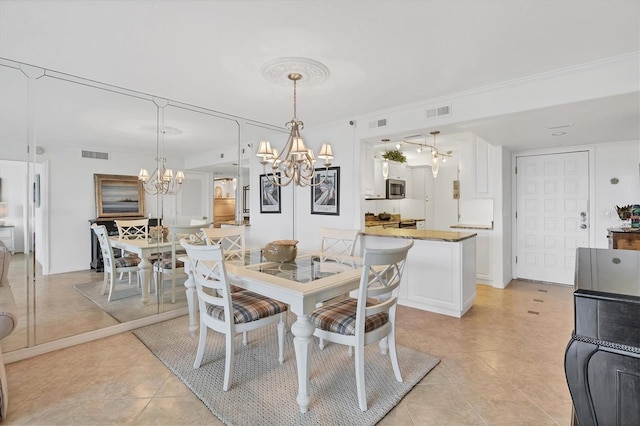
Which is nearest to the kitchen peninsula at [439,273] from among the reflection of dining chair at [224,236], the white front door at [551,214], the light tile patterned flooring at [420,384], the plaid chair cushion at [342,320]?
the light tile patterned flooring at [420,384]

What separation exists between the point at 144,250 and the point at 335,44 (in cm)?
292

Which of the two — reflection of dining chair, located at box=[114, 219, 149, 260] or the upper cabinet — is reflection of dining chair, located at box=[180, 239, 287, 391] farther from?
the upper cabinet

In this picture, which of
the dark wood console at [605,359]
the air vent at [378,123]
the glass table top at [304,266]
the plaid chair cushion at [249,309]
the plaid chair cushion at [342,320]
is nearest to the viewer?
the dark wood console at [605,359]

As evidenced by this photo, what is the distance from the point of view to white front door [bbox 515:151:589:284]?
473 cm

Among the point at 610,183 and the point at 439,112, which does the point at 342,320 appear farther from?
the point at 610,183

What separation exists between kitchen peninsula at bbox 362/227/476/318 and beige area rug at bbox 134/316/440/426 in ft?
3.51

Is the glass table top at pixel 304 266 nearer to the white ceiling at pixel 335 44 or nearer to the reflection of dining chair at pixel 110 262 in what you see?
the reflection of dining chair at pixel 110 262

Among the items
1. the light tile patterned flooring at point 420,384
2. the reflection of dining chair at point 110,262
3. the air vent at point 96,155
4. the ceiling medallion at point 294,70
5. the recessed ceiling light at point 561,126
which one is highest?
the ceiling medallion at point 294,70

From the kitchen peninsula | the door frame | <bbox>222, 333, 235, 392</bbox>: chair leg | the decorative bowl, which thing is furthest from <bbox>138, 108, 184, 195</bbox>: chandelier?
the door frame

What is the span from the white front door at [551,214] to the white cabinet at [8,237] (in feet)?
21.2

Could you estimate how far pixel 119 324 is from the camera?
3.16m

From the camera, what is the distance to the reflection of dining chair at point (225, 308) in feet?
6.91

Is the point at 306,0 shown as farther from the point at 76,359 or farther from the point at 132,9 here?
the point at 76,359

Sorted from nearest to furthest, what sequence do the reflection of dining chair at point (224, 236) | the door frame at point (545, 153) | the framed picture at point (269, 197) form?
the reflection of dining chair at point (224, 236) → the door frame at point (545, 153) → the framed picture at point (269, 197)
